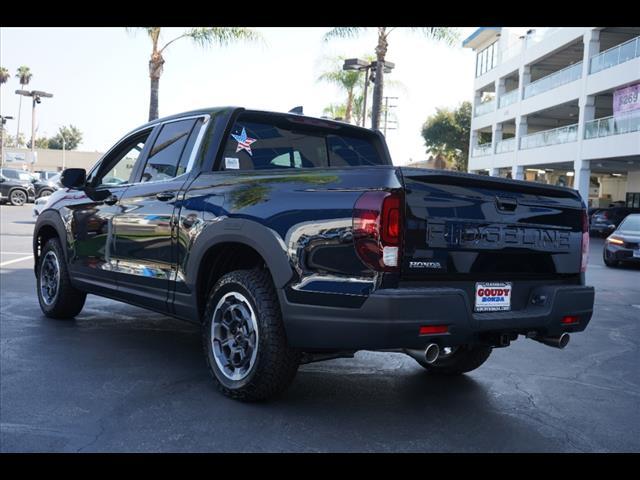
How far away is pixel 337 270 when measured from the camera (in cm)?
355

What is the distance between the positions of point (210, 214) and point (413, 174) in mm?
1478

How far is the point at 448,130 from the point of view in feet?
180

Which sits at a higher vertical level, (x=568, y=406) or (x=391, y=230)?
(x=391, y=230)

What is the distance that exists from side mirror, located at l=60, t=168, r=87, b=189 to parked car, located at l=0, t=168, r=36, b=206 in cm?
2483

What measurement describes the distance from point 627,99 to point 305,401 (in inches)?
1032

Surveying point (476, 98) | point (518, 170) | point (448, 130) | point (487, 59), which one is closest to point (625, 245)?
point (518, 170)

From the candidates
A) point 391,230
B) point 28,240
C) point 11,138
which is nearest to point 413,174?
point 391,230

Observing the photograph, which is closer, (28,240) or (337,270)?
(337,270)

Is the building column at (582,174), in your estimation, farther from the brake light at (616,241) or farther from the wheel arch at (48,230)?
the wheel arch at (48,230)

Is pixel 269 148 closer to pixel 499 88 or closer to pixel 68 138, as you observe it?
pixel 499 88

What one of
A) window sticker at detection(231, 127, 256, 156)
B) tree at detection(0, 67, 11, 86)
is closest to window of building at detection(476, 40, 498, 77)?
window sticker at detection(231, 127, 256, 156)

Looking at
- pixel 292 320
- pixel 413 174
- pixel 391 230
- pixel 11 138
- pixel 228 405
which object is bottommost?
pixel 228 405

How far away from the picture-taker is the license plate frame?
378cm

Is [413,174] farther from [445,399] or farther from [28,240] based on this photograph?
[28,240]
